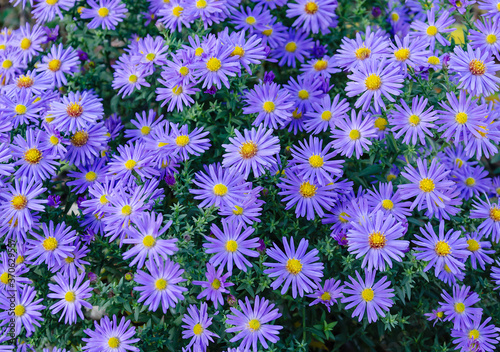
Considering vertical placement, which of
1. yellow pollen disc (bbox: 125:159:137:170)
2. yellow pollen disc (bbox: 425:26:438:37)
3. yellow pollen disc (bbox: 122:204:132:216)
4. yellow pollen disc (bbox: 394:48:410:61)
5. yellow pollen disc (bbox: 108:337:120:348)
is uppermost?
yellow pollen disc (bbox: 425:26:438:37)

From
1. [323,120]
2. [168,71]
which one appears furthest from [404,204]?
[168,71]

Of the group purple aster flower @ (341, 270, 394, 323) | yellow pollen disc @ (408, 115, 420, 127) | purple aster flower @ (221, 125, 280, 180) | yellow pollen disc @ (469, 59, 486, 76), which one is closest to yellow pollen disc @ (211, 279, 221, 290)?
purple aster flower @ (221, 125, 280, 180)

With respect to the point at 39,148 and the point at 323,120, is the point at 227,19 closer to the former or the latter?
the point at 323,120

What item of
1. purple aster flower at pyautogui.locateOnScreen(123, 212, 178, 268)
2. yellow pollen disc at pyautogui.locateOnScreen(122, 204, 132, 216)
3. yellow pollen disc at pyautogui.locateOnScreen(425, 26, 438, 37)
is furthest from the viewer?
yellow pollen disc at pyautogui.locateOnScreen(425, 26, 438, 37)

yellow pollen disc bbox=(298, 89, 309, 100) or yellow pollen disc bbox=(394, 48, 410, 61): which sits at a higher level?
yellow pollen disc bbox=(298, 89, 309, 100)

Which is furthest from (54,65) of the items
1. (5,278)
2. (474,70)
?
(474,70)

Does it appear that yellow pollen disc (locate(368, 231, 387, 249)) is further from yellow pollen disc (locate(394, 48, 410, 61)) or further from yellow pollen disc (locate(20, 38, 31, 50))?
yellow pollen disc (locate(20, 38, 31, 50))
